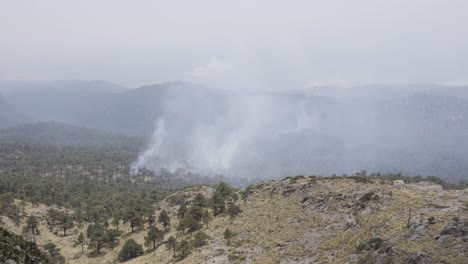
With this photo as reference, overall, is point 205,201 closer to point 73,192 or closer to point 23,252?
point 23,252

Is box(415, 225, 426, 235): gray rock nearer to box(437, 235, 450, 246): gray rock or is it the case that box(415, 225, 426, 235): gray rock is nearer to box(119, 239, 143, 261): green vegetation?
box(437, 235, 450, 246): gray rock

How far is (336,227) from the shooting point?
49.2 m

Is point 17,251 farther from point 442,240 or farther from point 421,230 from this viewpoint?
point 442,240

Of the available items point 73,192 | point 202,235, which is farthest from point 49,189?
point 202,235

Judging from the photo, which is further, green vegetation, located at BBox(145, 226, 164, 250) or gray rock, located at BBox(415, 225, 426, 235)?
green vegetation, located at BBox(145, 226, 164, 250)

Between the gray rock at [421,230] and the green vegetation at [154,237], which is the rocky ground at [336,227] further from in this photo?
the green vegetation at [154,237]

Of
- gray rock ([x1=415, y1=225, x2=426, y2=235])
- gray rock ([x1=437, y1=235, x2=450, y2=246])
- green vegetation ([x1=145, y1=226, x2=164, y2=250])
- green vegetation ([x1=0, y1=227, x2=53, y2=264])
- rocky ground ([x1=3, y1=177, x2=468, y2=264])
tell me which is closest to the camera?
gray rock ([x1=437, y1=235, x2=450, y2=246])

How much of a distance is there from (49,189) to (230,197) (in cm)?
10270

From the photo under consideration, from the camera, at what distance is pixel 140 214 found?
90.9 meters

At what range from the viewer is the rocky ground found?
1353 inches

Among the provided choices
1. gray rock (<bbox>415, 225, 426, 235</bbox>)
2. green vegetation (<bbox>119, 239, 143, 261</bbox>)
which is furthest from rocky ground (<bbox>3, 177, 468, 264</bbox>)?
green vegetation (<bbox>119, 239, 143, 261</bbox>)

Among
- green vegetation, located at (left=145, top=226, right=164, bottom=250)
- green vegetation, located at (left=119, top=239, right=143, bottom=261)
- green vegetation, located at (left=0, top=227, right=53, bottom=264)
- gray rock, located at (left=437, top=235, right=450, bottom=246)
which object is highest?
gray rock, located at (left=437, top=235, right=450, bottom=246)

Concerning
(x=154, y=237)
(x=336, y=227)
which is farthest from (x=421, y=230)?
(x=154, y=237)

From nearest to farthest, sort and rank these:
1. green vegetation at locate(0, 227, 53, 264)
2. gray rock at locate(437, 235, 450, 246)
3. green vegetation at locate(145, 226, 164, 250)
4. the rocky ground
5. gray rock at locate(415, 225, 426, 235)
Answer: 1. gray rock at locate(437, 235, 450, 246)
2. the rocky ground
3. green vegetation at locate(0, 227, 53, 264)
4. gray rock at locate(415, 225, 426, 235)
5. green vegetation at locate(145, 226, 164, 250)
